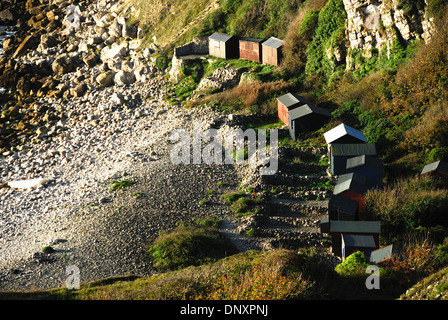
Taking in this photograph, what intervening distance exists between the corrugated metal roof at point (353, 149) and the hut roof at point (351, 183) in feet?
6.31

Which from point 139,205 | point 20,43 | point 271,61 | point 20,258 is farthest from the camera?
point 20,43

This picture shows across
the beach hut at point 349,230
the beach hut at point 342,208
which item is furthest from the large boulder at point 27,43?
the beach hut at point 349,230

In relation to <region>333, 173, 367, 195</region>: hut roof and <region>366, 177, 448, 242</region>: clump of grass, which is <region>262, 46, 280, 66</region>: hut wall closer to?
<region>333, 173, 367, 195</region>: hut roof

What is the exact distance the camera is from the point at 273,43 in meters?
46.7

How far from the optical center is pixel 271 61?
153 ft

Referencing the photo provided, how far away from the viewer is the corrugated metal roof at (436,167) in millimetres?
31547

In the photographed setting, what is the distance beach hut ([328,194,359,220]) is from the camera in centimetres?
2917

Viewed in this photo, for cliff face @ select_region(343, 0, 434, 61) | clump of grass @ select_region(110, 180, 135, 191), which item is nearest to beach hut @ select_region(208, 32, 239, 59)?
cliff face @ select_region(343, 0, 434, 61)

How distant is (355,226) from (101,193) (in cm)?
1497

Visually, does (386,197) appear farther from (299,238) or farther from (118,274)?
(118,274)

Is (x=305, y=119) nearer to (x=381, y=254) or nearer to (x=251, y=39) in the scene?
(x=251, y=39)

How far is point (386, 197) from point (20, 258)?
18.5 metres

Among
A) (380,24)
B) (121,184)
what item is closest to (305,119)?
(380,24)

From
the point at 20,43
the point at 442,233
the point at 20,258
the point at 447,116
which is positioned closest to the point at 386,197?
the point at 442,233
